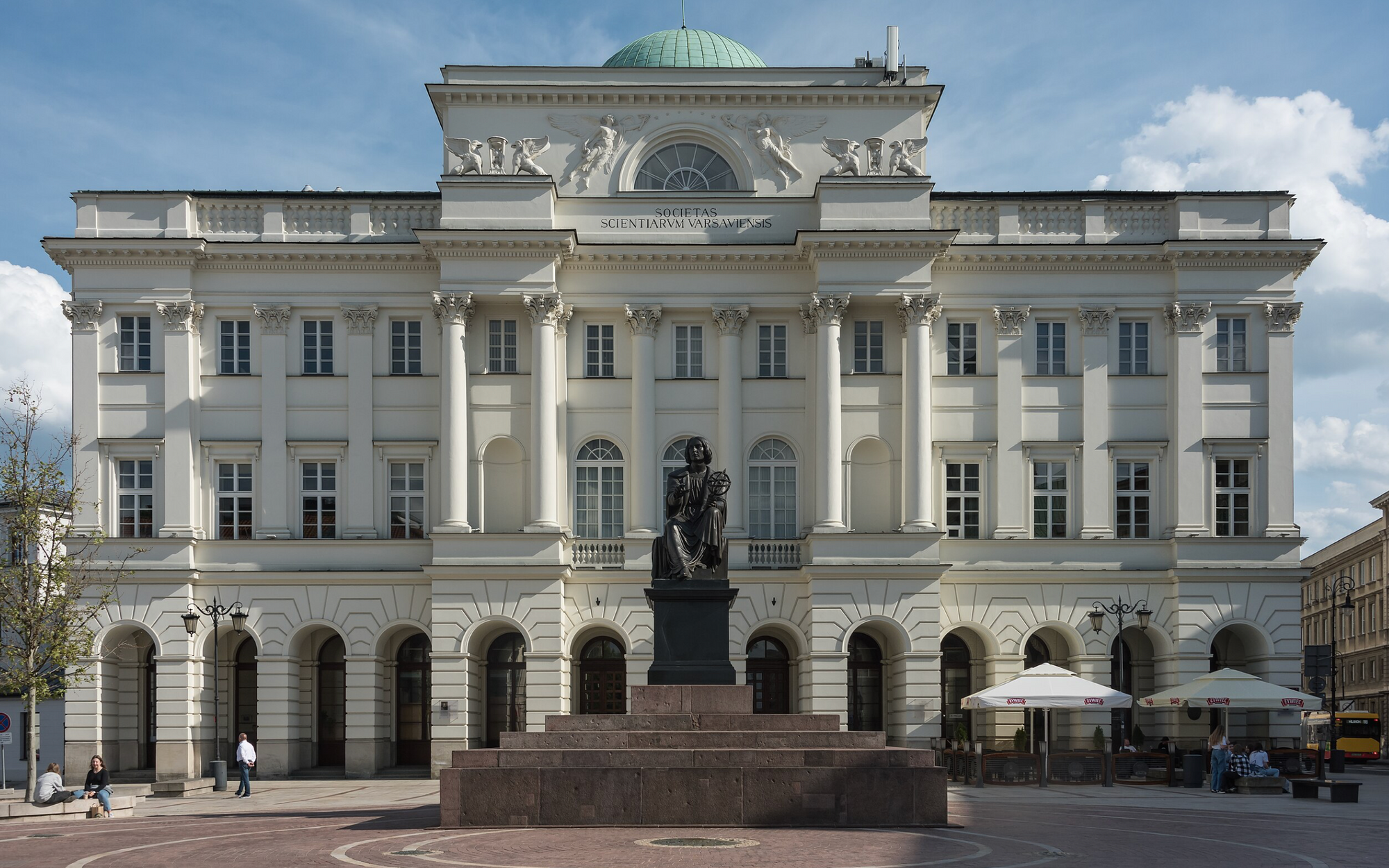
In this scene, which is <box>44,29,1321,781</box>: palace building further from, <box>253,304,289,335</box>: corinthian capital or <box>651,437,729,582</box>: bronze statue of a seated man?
<box>651,437,729,582</box>: bronze statue of a seated man

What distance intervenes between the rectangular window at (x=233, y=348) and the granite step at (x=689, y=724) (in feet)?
81.9

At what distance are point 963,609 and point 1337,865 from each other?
25567mm

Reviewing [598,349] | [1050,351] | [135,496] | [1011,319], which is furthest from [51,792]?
[1050,351]

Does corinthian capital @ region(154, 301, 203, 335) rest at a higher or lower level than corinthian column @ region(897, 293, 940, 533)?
higher

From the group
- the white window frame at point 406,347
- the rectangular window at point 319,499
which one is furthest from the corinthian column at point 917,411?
the rectangular window at point 319,499

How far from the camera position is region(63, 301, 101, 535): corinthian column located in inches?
1759

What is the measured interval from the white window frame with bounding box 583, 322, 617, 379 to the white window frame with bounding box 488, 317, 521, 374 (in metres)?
2.15

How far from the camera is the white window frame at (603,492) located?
4581 centimetres

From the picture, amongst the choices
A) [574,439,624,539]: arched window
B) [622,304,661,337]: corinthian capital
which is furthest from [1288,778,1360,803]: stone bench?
[622,304,661,337]: corinthian capital

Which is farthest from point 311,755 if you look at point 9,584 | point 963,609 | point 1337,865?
point 1337,865

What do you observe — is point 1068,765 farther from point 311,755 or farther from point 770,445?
point 311,755

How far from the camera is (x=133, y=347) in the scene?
45312mm

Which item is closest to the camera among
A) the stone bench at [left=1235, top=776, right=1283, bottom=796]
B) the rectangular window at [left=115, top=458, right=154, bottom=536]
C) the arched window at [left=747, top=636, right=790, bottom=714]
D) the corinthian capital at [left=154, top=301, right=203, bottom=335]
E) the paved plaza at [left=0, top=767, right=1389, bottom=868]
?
the paved plaza at [left=0, top=767, right=1389, bottom=868]

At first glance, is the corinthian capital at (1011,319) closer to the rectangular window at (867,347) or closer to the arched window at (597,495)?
the rectangular window at (867,347)
